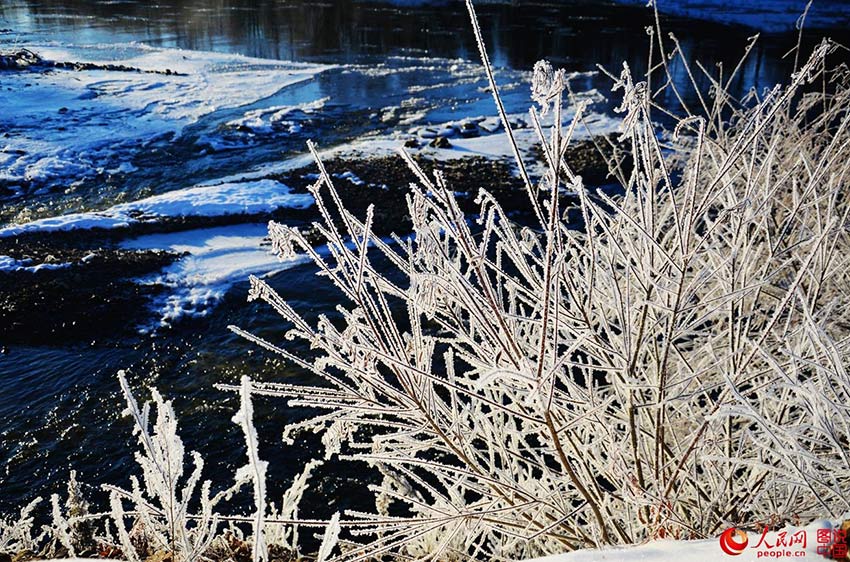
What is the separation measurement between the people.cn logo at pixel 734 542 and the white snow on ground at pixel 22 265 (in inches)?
388

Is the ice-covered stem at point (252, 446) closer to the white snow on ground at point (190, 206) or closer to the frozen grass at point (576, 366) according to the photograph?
the frozen grass at point (576, 366)

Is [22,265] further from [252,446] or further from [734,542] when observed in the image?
[734,542]

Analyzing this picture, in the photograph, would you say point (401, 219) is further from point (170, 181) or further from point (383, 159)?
point (170, 181)

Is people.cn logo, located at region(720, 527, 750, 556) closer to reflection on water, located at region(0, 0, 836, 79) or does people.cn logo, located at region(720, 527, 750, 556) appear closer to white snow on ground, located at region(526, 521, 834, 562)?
white snow on ground, located at region(526, 521, 834, 562)

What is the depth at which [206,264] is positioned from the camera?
31.3 feet

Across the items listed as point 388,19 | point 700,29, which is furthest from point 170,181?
point 700,29

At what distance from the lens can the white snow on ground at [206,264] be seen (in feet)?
28.1

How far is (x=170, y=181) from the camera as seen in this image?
42.0 ft

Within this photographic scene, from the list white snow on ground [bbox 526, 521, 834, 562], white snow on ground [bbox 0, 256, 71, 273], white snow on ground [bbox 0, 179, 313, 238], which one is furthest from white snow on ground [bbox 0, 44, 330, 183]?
white snow on ground [bbox 526, 521, 834, 562]

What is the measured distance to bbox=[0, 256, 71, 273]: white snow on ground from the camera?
29.9 feet

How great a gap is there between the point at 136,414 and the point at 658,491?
2.03m

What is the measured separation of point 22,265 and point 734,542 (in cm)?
1027

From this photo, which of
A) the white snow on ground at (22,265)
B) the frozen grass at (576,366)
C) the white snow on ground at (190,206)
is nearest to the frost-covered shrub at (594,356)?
the frozen grass at (576,366)

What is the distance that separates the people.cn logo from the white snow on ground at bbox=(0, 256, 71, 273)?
9864 millimetres
